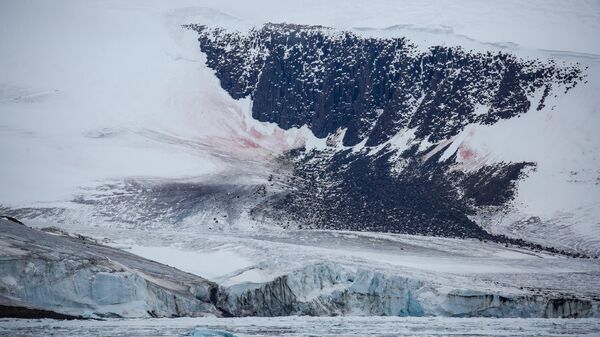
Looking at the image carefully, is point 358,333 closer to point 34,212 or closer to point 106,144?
point 34,212

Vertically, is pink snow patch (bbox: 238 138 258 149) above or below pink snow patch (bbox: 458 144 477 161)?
below

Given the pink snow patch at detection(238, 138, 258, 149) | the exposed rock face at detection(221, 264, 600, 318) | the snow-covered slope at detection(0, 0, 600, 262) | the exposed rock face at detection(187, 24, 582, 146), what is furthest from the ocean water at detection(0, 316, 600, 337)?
the pink snow patch at detection(238, 138, 258, 149)

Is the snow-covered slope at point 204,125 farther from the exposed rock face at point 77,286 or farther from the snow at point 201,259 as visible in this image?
the exposed rock face at point 77,286

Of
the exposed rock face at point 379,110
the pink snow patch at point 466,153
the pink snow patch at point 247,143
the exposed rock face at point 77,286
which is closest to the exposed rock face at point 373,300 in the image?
the exposed rock face at point 77,286

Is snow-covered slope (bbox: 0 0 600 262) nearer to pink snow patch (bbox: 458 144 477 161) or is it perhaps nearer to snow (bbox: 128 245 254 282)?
pink snow patch (bbox: 458 144 477 161)

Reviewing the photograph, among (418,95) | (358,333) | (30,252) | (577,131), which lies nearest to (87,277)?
(30,252)

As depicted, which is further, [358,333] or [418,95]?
[418,95]
